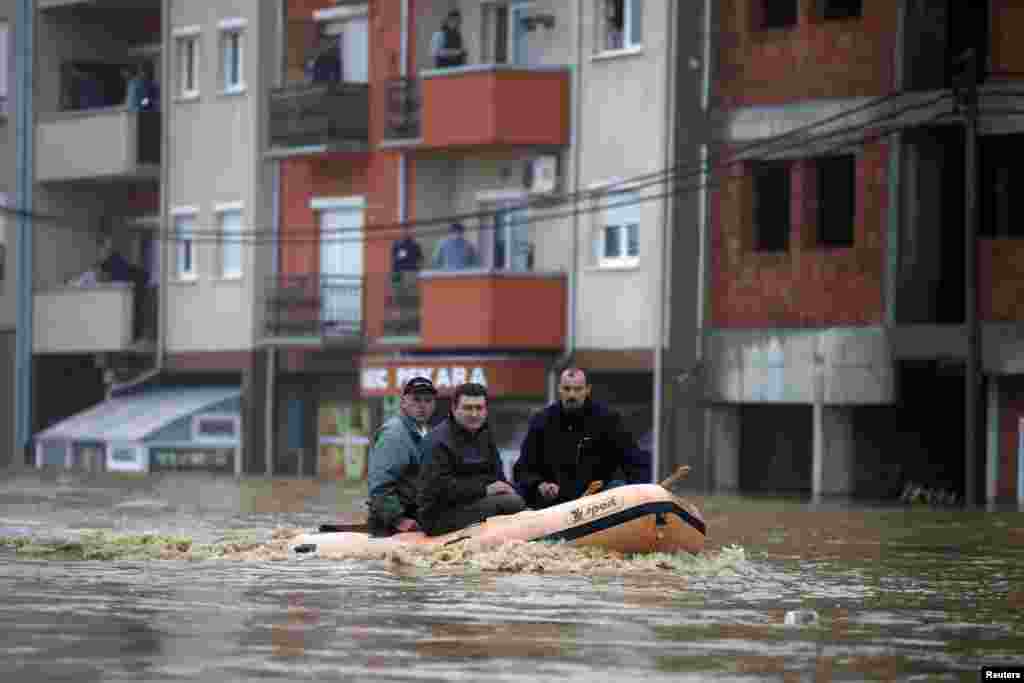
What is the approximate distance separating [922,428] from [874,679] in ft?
94.0

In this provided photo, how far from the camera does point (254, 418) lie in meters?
52.8

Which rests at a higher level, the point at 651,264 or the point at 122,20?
the point at 122,20

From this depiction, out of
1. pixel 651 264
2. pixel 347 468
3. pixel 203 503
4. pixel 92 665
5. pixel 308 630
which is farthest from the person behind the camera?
pixel 347 468

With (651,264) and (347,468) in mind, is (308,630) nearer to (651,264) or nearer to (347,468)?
(651,264)

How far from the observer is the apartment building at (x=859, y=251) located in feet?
131

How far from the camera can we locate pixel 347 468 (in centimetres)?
5119

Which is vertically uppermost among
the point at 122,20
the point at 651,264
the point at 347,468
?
the point at 122,20

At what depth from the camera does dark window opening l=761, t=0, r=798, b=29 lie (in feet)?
140

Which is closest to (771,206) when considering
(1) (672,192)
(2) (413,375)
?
(1) (672,192)

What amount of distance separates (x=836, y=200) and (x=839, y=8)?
299cm

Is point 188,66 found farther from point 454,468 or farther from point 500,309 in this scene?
point 454,468

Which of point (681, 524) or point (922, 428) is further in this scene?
point (922, 428)

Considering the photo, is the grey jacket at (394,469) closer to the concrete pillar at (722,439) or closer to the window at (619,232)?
the concrete pillar at (722,439)

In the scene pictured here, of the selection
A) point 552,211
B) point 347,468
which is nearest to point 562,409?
point 552,211
